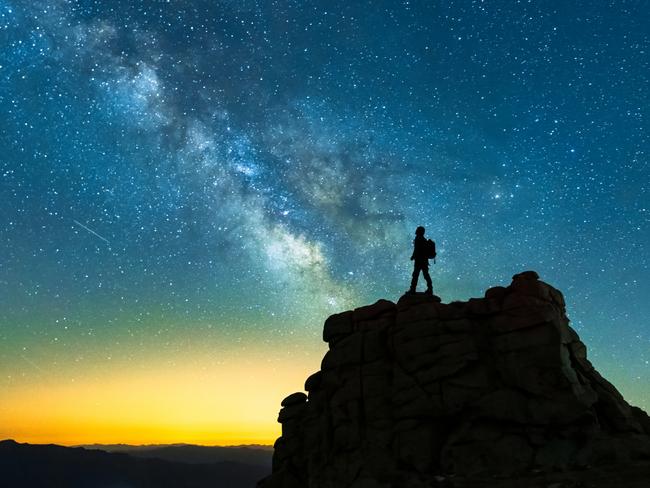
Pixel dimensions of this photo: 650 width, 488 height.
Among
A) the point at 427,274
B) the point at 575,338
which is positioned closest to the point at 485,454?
the point at 575,338

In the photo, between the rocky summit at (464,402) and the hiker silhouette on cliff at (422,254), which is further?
the hiker silhouette on cliff at (422,254)

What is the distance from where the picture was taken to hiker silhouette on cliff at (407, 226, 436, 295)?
30234mm

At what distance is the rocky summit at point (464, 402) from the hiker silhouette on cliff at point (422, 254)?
1662 millimetres

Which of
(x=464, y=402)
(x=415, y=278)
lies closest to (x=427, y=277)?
(x=415, y=278)

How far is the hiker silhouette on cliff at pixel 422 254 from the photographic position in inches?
1190

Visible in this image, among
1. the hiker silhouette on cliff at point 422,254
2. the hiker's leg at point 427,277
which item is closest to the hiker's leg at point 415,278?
the hiker silhouette on cliff at point 422,254

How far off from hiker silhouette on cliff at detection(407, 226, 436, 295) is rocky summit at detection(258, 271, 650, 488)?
1.66 m

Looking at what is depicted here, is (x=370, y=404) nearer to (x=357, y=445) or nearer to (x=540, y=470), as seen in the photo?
(x=357, y=445)

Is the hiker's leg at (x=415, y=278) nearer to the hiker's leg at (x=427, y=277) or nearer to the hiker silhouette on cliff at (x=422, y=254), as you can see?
the hiker silhouette on cliff at (x=422, y=254)

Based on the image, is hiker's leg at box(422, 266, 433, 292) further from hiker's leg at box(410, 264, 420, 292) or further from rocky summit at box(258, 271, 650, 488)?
rocky summit at box(258, 271, 650, 488)

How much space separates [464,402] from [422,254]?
9761mm

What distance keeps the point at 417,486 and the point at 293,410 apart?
1464 cm

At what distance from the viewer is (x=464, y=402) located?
24641mm

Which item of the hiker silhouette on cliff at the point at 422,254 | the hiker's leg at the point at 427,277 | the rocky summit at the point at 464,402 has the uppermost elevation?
the hiker silhouette on cliff at the point at 422,254
